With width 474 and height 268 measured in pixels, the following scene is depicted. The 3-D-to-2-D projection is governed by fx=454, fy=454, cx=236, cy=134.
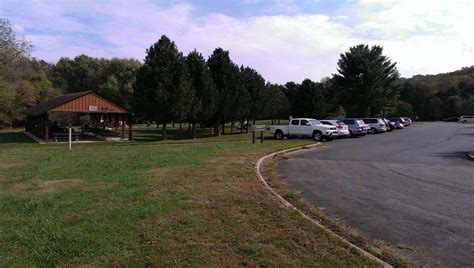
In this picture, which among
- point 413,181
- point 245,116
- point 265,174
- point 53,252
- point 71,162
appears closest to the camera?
point 53,252

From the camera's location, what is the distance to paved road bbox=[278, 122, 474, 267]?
6.60 m

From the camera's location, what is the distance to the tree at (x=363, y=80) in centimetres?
6994

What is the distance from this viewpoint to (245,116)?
53.9 meters

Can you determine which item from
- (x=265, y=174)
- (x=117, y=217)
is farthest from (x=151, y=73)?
(x=117, y=217)

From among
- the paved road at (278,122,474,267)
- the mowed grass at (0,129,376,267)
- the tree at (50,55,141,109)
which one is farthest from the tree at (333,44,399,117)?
the mowed grass at (0,129,376,267)

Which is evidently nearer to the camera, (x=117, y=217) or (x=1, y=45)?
(x=117, y=217)

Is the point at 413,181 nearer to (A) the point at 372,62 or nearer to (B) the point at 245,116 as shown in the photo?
(B) the point at 245,116

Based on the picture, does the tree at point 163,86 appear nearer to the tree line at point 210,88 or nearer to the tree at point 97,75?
the tree line at point 210,88

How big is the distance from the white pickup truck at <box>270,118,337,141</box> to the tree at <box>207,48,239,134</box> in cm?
1333

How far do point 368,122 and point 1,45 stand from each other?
39579mm

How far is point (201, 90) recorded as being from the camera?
46219 mm

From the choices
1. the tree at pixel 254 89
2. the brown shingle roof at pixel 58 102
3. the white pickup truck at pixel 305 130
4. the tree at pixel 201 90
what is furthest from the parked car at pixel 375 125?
the brown shingle roof at pixel 58 102

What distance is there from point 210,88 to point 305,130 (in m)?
13.9

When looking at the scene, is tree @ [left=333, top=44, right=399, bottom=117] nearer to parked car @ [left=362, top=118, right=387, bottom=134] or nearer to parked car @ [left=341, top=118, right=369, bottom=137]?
parked car @ [left=362, top=118, right=387, bottom=134]
